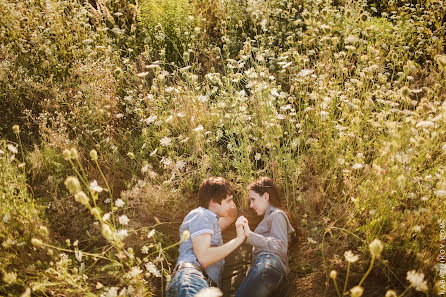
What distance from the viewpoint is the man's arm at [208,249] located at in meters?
2.88

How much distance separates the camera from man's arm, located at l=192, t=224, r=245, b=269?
2.88 metres

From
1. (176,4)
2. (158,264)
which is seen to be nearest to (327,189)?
(158,264)

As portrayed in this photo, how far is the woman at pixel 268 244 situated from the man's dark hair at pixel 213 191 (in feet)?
0.72

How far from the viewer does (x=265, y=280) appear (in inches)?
106

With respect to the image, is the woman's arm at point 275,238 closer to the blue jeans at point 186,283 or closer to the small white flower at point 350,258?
the blue jeans at point 186,283

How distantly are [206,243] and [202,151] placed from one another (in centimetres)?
103

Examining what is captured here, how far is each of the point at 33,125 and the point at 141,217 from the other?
2.07 m

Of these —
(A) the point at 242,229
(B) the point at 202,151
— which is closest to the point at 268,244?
(A) the point at 242,229

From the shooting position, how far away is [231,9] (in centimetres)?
546

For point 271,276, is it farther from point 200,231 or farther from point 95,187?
point 95,187

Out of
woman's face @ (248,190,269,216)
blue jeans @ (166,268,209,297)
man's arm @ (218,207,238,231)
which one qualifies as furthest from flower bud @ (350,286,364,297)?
man's arm @ (218,207,238,231)

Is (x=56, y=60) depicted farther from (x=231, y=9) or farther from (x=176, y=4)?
(x=231, y=9)

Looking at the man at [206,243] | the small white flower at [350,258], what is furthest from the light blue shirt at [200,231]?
the small white flower at [350,258]

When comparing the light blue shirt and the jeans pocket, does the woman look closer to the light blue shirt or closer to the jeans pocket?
the jeans pocket
